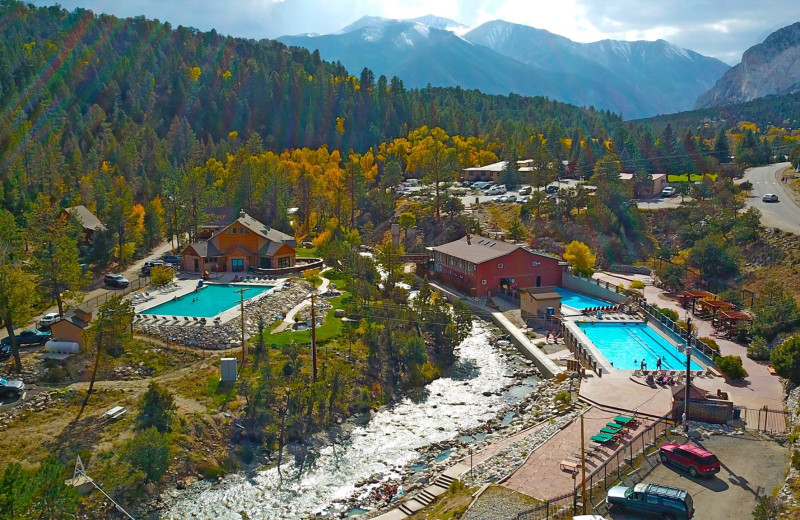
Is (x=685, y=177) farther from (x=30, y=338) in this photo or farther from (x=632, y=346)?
(x=30, y=338)

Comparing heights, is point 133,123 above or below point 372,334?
above

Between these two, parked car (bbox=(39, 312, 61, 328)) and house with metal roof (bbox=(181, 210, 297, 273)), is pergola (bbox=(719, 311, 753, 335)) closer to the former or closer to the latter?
house with metal roof (bbox=(181, 210, 297, 273))

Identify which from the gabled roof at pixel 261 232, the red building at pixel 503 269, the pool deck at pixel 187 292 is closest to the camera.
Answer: the pool deck at pixel 187 292

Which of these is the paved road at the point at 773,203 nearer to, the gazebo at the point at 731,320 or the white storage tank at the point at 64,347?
the gazebo at the point at 731,320

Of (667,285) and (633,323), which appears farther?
(667,285)

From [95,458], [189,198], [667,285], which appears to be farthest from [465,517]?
[189,198]

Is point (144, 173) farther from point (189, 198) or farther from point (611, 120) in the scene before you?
point (611, 120)

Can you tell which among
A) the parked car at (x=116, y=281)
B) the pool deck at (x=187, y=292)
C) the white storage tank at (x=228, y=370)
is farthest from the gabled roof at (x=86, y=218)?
the white storage tank at (x=228, y=370)
